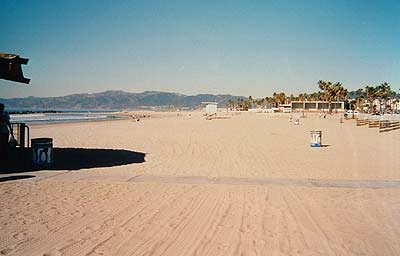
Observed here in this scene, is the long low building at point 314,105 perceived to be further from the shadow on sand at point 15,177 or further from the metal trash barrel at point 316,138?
the shadow on sand at point 15,177

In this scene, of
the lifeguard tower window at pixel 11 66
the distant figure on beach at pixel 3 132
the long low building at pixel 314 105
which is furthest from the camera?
the long low building at pixel 314 105

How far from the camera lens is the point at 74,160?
1213 cm

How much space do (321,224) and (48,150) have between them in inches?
318

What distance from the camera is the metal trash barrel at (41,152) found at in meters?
10.2

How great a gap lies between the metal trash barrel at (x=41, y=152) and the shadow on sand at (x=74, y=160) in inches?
5.8

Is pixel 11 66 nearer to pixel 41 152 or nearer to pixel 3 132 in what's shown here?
pixel 3 132

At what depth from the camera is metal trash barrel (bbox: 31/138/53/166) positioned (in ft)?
33.5

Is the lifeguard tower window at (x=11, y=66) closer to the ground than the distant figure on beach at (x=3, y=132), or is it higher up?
higher up

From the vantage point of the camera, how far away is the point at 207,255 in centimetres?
427

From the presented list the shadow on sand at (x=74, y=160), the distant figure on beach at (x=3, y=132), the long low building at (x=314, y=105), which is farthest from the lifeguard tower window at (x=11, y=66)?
the long low building at (x=314, y=105)

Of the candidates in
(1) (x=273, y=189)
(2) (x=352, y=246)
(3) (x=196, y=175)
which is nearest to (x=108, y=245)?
(2) (x=352, y=246)

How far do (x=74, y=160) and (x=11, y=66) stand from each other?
13.8 feet

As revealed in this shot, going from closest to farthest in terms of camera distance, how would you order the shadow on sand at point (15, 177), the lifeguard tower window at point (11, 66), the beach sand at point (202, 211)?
1. the beach sand at point (202, 211)
2. the shadow on sand at point (15, 177)
3. the lifeguard tower window at point (11, 66)

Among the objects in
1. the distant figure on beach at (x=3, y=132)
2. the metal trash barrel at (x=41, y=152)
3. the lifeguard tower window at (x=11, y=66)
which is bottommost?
the metal trash barrel at (x=41, y=152)
